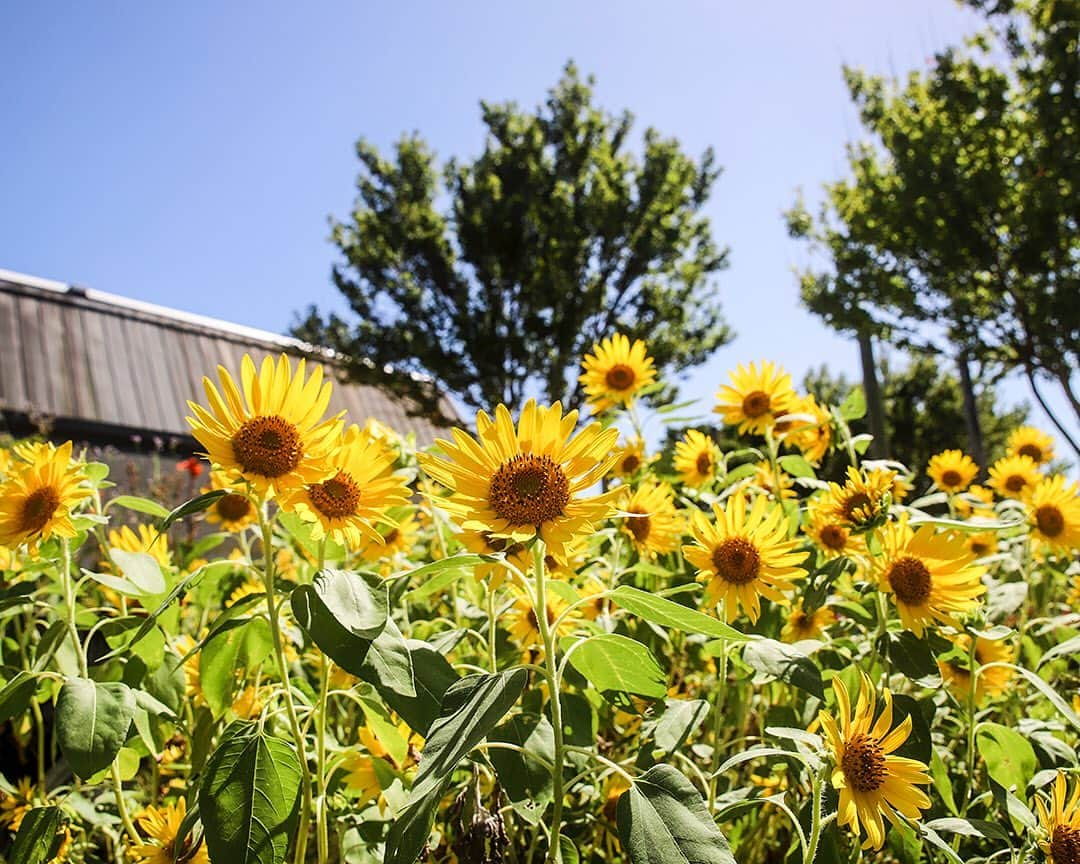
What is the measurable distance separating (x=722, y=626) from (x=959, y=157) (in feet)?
45.4

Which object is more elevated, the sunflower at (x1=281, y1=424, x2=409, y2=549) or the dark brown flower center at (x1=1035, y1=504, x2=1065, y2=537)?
the sunflower at (x1=281, y1=424, x2=409, y2=549)

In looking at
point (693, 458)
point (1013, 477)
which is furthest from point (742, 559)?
point (1013, 477)

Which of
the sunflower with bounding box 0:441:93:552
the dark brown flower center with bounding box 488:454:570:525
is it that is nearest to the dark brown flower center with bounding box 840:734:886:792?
the dark brown flower center with bounding box 488:454:570:525

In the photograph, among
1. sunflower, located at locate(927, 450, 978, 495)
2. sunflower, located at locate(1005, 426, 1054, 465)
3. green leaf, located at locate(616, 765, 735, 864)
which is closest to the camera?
green leaf, located at locate(616, 765, 735, 864)

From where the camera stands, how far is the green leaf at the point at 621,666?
817 millimetres

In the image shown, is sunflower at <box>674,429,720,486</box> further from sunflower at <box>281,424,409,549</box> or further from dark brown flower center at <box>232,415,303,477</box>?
dark brown flower center at <box>232,415,303,477</box>

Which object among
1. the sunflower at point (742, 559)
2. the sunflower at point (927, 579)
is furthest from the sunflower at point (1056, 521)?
the sunflower at point (742, 559)

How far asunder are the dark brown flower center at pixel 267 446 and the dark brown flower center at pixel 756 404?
1.08 meters

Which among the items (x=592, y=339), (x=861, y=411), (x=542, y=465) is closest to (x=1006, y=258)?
(x=592, y=339)

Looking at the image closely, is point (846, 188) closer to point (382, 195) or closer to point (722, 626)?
point (382, 195)

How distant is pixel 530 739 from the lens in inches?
35.2

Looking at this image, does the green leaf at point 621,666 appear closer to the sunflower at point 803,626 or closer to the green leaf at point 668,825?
the green leaf at point 668,825

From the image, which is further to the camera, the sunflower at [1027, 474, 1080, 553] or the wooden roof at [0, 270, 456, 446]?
the wooden roof at [0, 270, 456, 446]

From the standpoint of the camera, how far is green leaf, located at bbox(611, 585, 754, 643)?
0.72 meters
